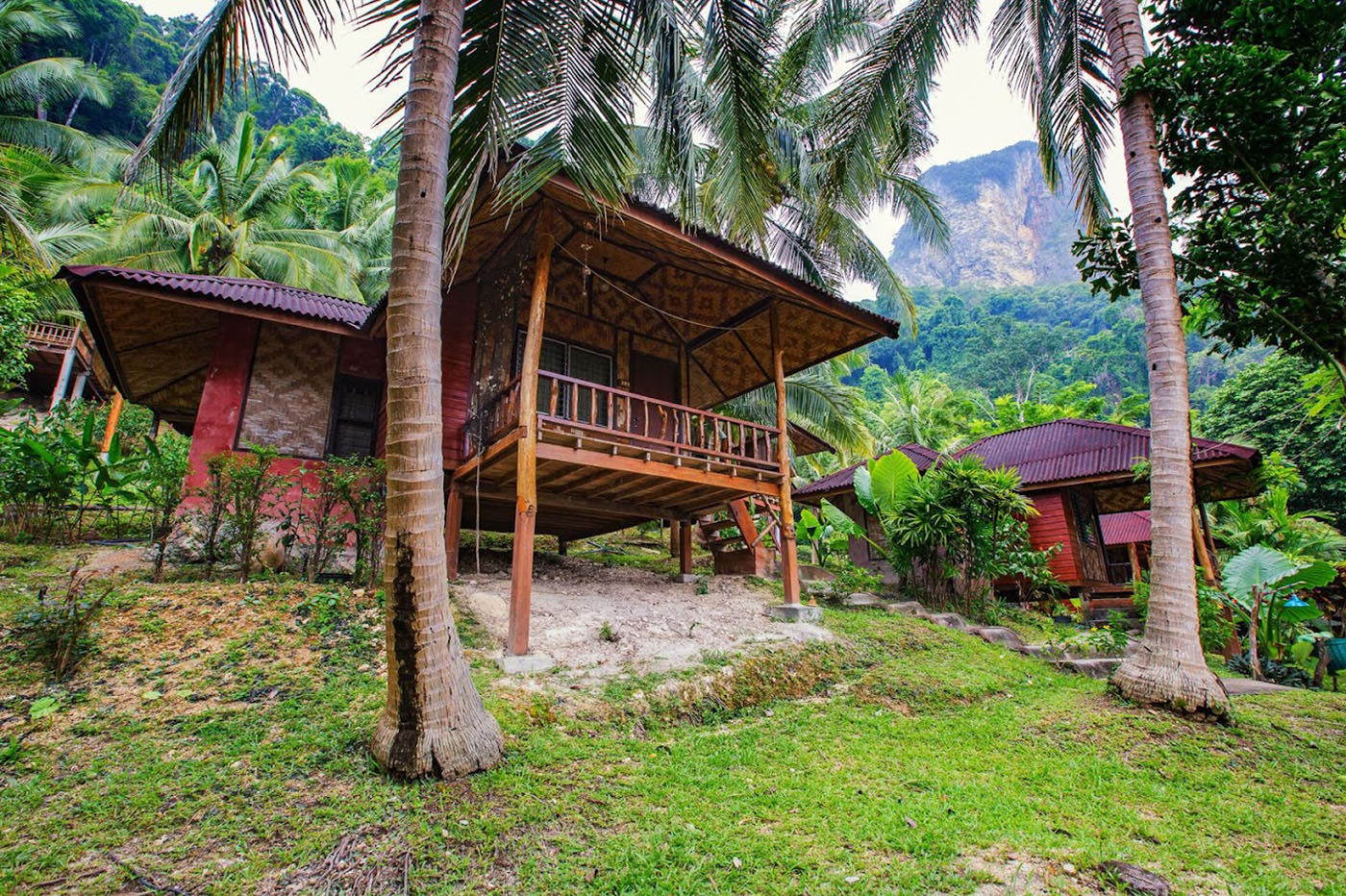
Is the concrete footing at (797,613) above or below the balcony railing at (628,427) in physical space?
below

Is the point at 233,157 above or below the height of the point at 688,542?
above

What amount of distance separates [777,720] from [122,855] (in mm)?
4277

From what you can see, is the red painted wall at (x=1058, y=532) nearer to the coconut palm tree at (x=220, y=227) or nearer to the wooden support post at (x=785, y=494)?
the wooden support post at (x=785, y=494)

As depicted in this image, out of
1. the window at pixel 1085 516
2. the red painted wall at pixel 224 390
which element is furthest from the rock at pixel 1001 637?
the red painted wall at pixel 224 390

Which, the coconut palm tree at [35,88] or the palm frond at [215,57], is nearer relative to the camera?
the palm frond at [215,57]

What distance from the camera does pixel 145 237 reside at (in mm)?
18281

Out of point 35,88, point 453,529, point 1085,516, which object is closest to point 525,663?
point 453,529

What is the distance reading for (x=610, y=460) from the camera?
23.9ft

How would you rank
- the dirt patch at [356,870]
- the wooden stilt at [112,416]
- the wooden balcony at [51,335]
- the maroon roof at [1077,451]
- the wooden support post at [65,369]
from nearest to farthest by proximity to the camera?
the dirt patch at [356,870] < the maroon roof at [1077,451] < the wooden stilt at [112,416] < the wooden support post at [65,369] < the wooden balcony at [51,335]

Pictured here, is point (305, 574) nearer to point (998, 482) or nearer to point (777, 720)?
point (777, 720)

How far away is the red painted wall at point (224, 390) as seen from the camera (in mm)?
8805

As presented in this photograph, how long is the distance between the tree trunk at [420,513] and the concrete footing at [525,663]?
1653 mm

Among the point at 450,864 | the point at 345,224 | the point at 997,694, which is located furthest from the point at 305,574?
the point at 345,224

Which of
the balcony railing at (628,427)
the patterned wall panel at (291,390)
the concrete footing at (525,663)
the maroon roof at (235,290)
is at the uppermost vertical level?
the maroon roof at (235,290)
